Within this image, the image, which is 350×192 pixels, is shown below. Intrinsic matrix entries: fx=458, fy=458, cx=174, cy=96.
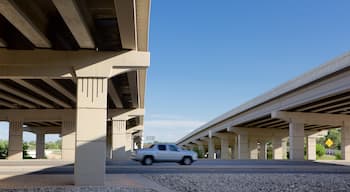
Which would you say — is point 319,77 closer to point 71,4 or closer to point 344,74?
point 344,74

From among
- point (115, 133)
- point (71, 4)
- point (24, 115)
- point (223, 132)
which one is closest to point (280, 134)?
point (223, 132)

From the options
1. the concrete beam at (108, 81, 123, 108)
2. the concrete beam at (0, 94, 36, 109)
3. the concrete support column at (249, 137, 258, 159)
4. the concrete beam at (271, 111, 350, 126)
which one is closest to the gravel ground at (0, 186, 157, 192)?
the concrete beam at (108, 81, 123, 108)

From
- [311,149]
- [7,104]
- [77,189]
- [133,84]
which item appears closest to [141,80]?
[133,84]

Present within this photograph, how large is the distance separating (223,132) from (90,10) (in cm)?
6791

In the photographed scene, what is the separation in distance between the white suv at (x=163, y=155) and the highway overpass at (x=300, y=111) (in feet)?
36.8

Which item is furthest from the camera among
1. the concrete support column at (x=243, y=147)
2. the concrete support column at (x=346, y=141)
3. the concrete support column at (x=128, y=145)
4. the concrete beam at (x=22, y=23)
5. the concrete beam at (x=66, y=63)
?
the concrete support column at (x=243, y=147)

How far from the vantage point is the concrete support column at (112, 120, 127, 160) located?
43031 mm

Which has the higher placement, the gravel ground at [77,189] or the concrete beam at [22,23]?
the concrete beam at [22,23]

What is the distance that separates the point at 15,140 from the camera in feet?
159

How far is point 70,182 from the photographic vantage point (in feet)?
Answer: 58.7

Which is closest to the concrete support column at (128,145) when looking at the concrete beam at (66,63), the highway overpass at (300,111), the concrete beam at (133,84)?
the concrete beam at (133,84)

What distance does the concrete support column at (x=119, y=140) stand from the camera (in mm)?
43031

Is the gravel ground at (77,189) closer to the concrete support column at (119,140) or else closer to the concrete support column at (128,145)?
the concrete support column at (119,140)

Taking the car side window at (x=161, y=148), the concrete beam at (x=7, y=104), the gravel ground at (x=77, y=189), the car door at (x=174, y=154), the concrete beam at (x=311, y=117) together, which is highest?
the concrete beam at (x=7, y=104)
